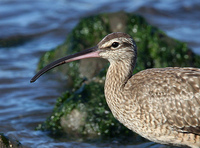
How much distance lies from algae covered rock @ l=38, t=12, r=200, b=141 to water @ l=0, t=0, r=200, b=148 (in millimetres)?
314

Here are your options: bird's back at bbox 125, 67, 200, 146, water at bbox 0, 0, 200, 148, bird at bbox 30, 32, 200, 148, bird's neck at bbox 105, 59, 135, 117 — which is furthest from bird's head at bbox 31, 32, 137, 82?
water at bbox 0, 0, 200, 148

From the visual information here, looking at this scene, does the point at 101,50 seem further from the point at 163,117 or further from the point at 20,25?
the point at 20,25

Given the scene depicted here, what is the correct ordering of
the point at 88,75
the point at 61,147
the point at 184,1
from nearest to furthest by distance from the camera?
1. the point at 61,147
2. the point at 88,75
3. the point at 184,1

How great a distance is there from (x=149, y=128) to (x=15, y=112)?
11.7 feet

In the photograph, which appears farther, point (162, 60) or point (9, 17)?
point (9, 17)

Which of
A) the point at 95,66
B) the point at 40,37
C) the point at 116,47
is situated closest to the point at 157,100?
the point at 116,47

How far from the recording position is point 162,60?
32.0 feet

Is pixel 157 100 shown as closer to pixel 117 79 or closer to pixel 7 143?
pixel 117 79

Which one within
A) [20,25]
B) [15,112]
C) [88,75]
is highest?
[20,25]

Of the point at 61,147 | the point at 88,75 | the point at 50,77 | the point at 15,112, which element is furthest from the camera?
the point at 50,77

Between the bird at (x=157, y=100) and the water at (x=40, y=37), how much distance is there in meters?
1.30

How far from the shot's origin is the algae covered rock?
24.0 feet

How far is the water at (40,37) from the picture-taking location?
798 cm

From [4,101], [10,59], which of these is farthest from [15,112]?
[10,59]
